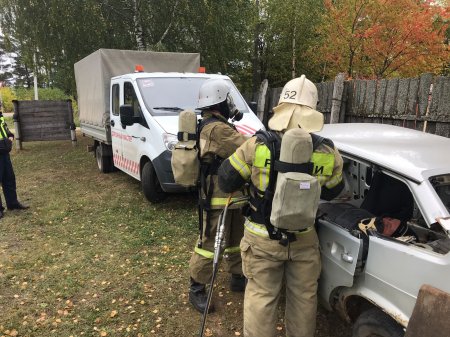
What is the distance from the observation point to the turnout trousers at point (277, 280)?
2578 mm

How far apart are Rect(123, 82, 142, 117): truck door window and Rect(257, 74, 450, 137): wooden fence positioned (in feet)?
11.2

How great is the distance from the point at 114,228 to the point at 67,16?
912 centimetres

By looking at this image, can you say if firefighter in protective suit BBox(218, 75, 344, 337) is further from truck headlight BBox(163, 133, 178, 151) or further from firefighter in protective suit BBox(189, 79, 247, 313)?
truck headlight BBox(163, 133, 178, 151)

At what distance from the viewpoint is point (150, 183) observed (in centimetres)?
627

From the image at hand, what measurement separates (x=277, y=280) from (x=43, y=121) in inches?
514

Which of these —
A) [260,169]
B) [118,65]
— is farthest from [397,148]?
[118,65]

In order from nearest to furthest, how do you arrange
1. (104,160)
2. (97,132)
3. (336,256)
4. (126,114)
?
(336,256)
(126,114)
(97,132)
(104,160)

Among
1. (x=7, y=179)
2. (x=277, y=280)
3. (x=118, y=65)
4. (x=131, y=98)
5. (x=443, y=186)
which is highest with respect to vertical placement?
(x=118, y=65)

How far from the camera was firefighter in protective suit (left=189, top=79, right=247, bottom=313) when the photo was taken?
3.29 meters

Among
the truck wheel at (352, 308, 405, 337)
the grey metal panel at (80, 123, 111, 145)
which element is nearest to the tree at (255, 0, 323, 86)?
the grey metal panel at (80, 123, 111, 145)

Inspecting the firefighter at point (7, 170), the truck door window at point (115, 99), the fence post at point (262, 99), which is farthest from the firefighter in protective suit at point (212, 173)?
the fence post at point (262, 99)

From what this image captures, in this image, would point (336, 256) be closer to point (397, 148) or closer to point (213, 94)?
point (397, 148)

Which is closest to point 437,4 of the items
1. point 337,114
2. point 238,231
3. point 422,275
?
point 337,114

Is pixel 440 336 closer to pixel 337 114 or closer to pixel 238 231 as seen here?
pixel 238 231
